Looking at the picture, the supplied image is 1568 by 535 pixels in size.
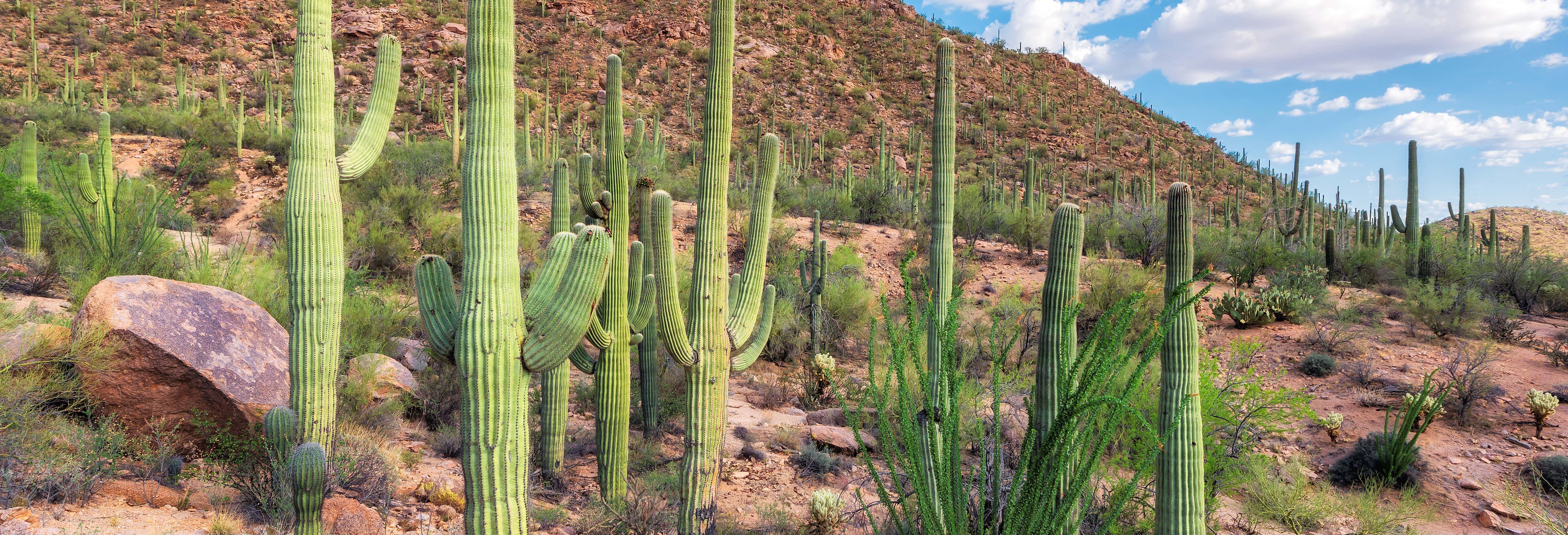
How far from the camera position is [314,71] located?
4.38m

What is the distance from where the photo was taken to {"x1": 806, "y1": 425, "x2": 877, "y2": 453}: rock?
682cm

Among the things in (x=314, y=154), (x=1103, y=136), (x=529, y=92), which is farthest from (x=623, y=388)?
(x=1103, y=136)

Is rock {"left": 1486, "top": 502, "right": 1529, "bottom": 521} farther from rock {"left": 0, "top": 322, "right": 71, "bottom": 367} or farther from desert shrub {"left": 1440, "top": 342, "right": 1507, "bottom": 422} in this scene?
rock {"left": 0, "top": 322, "right": 71, "bottom": 367}

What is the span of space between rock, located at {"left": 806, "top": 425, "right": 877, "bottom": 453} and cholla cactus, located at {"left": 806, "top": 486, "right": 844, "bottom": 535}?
1677 mm

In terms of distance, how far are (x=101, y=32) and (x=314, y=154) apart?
109ft

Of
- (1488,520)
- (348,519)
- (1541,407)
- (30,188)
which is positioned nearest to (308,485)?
(348,519)

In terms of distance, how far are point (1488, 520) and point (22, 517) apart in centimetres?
1021

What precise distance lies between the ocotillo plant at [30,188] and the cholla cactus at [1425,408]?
1464 centimetres

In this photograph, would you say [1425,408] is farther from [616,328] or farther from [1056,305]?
[616,328]

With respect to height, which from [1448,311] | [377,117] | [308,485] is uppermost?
[377,117]

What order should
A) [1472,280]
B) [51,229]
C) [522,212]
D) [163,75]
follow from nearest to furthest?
1. [51,229]
2. [1472,280]
3. [522,212]
4. [163,75]

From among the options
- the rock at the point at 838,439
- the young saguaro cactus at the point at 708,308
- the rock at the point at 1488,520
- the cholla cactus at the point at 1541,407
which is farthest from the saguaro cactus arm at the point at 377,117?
the cholla cactus at the point at 1541,407

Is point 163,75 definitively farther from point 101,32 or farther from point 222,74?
point 101,32

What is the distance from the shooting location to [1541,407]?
710cm
